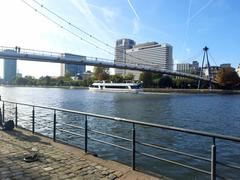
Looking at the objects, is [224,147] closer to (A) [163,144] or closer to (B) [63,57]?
(A) [163,144]

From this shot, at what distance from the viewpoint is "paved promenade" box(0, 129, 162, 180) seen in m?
5.20

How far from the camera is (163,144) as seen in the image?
44.2 ft

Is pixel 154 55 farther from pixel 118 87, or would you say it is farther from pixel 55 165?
pixel 55 165

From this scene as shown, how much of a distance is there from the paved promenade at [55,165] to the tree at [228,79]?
104435 mm

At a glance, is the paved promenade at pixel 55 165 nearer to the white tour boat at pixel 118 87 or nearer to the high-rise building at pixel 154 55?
the white tour boat at pixel 118 87

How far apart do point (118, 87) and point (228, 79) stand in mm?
39526

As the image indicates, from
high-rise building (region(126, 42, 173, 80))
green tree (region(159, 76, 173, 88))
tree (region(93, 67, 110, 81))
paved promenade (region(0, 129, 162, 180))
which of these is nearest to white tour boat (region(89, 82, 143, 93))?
high-rise building (region(126, 42, 173, 80))

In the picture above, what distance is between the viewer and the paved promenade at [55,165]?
17.0 ft

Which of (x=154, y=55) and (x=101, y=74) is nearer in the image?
(x=154, y=55)

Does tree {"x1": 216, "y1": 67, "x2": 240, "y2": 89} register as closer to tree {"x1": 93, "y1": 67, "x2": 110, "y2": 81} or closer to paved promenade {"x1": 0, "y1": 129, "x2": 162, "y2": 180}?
tree {"x1": 93, "y1": 67, "x2": 110, "y2": 81}

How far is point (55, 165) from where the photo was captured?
5797 mm

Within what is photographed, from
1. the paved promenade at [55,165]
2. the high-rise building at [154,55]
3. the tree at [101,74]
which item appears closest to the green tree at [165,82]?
the high-rise building at [154,55]

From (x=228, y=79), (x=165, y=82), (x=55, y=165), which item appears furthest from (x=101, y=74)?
(x=55, y=165)

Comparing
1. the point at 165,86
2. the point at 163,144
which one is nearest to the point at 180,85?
the point at 165,86
